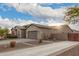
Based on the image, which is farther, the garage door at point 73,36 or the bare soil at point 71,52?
the garage door at point 73,36

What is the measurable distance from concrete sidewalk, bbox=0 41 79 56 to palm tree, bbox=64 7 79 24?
1.12 ft

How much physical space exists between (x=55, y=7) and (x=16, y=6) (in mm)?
586

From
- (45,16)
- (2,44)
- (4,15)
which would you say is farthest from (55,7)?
(2,44)

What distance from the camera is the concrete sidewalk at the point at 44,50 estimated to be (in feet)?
8.91

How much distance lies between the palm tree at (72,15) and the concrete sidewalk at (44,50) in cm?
34

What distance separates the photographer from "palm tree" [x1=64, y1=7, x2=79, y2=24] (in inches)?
112

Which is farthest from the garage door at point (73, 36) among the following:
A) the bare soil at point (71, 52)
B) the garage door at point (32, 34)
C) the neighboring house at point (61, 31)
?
the garage door at point (32, 34)

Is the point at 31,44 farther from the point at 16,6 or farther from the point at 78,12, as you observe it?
the point at 78,12

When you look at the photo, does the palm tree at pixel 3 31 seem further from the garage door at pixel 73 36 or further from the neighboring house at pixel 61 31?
the garage door at pixel 73 36

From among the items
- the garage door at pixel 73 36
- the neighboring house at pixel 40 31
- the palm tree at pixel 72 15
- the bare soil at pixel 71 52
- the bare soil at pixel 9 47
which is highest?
the palm tree at pixel 72 15

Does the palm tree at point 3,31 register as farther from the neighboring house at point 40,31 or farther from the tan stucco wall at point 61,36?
the tan stucco wall at point 61,36

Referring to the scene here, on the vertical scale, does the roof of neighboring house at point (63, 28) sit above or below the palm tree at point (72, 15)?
below

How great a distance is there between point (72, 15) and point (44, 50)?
2.31ft

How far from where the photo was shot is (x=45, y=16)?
9.41ft
